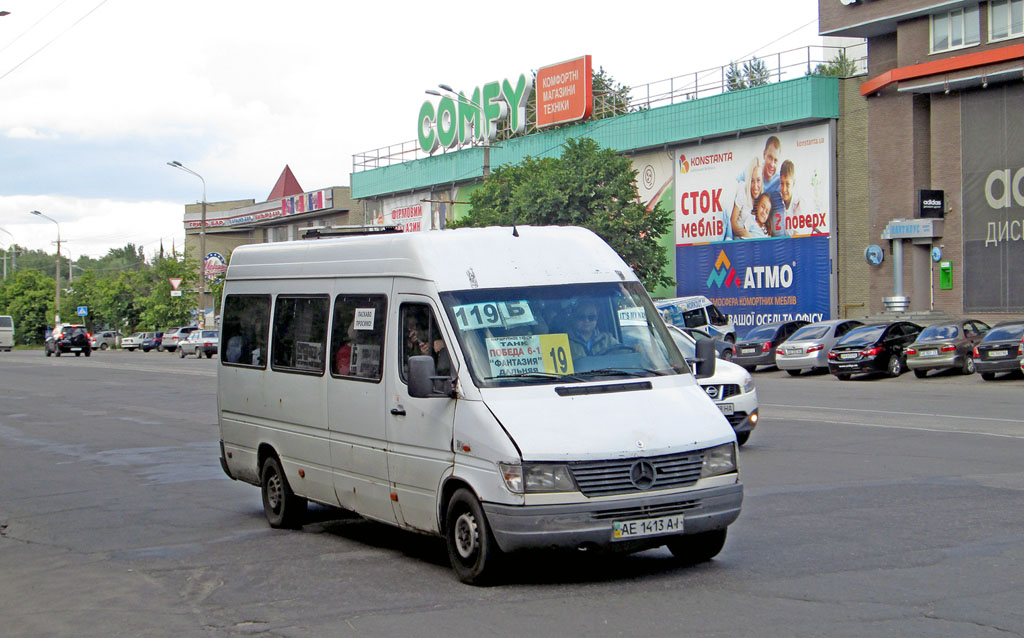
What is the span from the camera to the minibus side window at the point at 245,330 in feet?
33.3

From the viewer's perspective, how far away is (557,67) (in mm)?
53000

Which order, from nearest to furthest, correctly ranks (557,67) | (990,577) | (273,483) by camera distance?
(990,577), (273,483), (557,67)

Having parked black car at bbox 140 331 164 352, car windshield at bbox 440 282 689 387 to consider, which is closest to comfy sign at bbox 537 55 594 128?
parked black car at bbox 140 331 164 352

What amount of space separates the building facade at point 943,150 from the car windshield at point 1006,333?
10.6 meters

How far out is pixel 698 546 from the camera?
7.57m

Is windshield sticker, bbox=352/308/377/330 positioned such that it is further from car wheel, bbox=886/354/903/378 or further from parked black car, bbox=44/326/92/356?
parked black car, bbox=44/326/92/356

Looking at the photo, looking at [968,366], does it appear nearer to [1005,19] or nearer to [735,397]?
[1005,19]

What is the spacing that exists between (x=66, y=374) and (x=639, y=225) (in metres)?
21.7

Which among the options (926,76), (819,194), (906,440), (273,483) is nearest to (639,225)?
(819,194)

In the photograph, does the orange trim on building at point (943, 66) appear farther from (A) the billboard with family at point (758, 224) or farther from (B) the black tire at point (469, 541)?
(B) the black tire at point (469, 541)

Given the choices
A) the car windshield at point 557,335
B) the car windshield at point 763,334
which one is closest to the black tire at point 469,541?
the car windshield at point 557,335

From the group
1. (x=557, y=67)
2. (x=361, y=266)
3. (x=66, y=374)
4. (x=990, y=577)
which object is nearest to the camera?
(x=990, y=577)

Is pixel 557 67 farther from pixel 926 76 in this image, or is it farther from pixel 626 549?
pixel 626 549

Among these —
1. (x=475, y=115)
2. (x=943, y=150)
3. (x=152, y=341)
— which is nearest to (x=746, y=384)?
(x=943, y=150)
